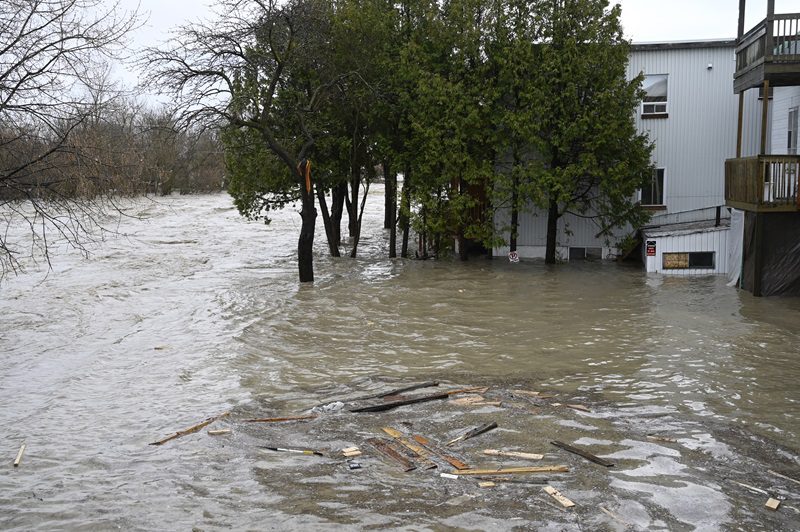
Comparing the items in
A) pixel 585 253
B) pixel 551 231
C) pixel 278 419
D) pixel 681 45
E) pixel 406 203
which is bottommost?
pixel 278 419

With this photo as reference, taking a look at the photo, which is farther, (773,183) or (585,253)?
(585,253)

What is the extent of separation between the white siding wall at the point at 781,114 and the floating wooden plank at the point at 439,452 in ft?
52.2

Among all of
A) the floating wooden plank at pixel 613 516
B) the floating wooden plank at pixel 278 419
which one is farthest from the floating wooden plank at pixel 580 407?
the floating wooden plank at pixel 278 419

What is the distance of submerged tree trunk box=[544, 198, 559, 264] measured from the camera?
25906 mm

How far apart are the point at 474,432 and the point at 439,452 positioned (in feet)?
2.55

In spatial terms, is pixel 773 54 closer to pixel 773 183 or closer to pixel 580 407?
pixel 773 183

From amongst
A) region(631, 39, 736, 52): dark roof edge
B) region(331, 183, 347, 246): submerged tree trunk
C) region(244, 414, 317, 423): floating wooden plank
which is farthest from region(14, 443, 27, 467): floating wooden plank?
region(631, 39, 736, 52): dark roof edge

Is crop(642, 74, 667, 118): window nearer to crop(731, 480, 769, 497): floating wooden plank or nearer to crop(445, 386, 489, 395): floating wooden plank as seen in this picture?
crop(445, 386, 489, 395): floating wooden plank

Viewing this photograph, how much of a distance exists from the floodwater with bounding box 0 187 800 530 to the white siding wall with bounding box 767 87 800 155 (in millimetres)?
3934

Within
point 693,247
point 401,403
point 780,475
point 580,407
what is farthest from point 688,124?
point 780,475

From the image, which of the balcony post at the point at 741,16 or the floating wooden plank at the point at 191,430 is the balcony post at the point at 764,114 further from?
the floating wooden plank at the point at 191,430

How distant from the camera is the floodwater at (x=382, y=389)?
8.30 metres

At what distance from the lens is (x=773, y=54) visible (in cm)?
1925

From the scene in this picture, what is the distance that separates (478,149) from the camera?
1019 inches
